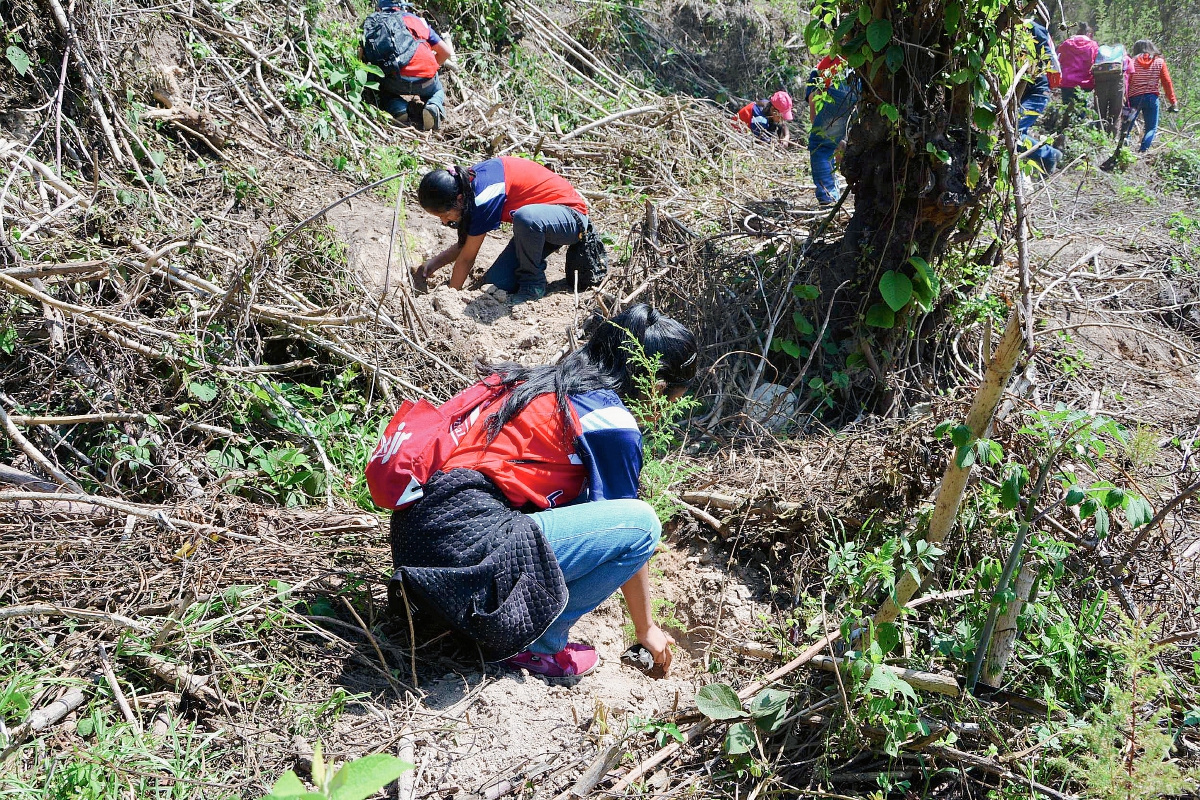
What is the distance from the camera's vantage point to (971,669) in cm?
228

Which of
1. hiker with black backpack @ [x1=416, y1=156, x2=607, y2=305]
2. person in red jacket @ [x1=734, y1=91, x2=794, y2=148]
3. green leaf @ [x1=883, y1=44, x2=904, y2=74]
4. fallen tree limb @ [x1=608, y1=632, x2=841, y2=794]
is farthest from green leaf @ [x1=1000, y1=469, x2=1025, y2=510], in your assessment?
person in red jacket @ [x1=734, y1=91, x2=794, y2=148]

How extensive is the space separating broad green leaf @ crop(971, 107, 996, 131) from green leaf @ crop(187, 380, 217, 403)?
3317 millimetres

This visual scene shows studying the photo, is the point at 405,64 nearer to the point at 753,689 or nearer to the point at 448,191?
the point at 448,191

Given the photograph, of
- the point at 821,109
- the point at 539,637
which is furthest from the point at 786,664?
the point at 821,109

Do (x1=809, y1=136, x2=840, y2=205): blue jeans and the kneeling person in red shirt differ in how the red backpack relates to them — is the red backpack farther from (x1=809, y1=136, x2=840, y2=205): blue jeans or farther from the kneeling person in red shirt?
(x1=809, y1=136, x2=840, y2=205): blue jeans

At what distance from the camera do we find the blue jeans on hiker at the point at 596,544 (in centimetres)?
246

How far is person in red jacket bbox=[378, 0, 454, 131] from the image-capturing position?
6.67 m

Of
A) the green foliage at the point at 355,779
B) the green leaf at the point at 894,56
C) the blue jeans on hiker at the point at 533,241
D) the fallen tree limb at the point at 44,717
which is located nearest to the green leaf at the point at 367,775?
the green foliage at the point at 355,779

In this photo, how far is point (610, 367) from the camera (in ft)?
8.68

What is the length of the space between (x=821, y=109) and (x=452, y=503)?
374 centimetres

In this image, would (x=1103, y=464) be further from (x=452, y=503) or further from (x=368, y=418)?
(x=368, y=418)

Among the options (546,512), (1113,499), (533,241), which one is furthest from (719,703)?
(533,241)

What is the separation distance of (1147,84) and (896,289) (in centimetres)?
Answer: 763

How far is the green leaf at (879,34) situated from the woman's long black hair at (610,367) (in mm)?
1703
